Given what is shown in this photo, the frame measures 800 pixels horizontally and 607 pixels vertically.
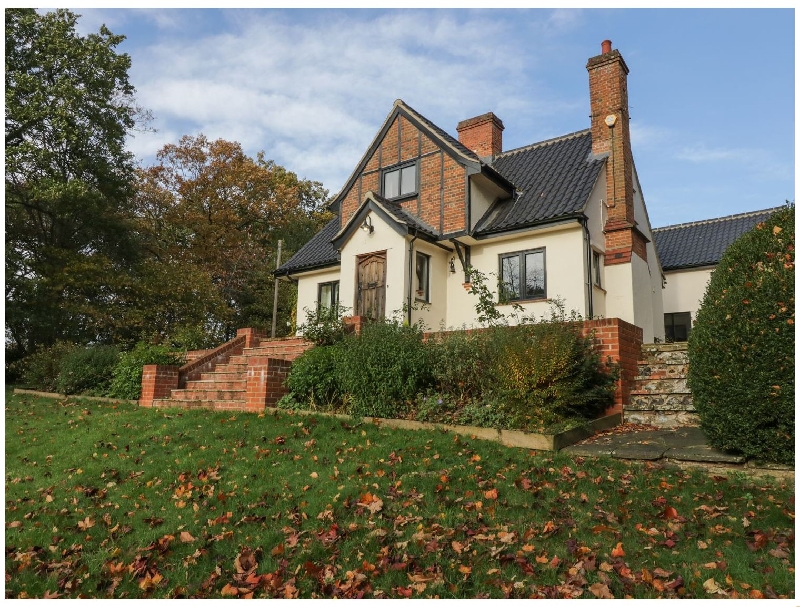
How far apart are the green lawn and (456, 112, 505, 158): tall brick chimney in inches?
548

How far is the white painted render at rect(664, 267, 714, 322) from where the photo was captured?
2134 centimetres

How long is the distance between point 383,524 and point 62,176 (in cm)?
2064

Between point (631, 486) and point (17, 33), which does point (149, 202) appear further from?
point (631, 486)

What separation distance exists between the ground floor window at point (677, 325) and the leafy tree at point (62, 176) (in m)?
20.2

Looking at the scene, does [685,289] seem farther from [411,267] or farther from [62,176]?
[62,176]

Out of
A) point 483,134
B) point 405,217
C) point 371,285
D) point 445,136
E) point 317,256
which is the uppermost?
point 483,134

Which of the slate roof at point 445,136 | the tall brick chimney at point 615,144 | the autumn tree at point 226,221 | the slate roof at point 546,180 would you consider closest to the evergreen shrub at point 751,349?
the slate roof at point 546,180

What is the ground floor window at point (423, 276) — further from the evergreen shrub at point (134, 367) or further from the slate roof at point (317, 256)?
the evergreen shrub at point (134, 367)

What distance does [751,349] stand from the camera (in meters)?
5.84

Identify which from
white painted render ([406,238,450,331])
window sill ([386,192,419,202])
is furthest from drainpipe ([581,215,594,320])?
window sill ([386,192,419,202])

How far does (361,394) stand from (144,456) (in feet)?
10.3

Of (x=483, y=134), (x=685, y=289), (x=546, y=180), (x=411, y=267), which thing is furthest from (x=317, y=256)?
(x=685, y=289)

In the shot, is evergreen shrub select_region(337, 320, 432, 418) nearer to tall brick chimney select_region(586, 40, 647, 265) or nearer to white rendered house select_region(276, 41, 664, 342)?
white rendered house select_region(276, 41, 664, 342)

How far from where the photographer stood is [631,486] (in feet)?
18.3
